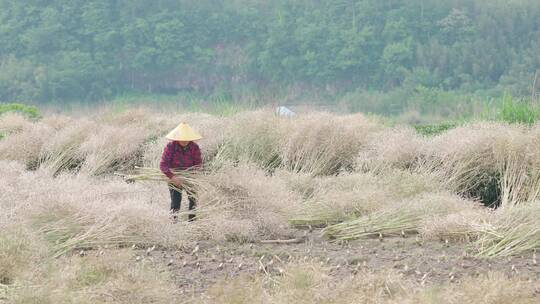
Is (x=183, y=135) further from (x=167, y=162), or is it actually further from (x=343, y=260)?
(x=343, y=260)

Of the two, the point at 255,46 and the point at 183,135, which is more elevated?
the point at 183,135

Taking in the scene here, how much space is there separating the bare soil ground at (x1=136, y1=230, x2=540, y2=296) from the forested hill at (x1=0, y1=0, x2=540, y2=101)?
30.3m

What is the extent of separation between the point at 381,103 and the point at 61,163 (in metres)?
24.6

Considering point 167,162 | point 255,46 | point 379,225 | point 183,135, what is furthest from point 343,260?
point 255,46

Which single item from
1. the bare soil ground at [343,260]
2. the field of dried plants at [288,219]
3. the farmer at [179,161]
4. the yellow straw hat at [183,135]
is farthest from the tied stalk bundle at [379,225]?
the yellow straw hat at [183,135]

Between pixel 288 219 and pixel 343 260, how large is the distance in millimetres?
1663

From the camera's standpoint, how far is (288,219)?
371 inches

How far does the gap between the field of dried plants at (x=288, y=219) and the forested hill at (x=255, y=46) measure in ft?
85.8

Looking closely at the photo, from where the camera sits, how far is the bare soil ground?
285 inches

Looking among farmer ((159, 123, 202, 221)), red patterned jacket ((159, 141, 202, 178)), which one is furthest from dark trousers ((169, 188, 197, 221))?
red patterned jacket ((159, 141, 202, 178))

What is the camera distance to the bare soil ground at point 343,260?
7.24 m

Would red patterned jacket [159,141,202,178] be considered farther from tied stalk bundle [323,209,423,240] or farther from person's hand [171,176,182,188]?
tied stalk bundle [323,209,423,240]

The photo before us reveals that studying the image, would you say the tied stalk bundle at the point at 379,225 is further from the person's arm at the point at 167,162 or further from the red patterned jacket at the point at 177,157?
the person's arm at the point at 167,162

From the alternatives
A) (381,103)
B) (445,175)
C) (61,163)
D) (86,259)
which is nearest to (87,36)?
(381,103)
